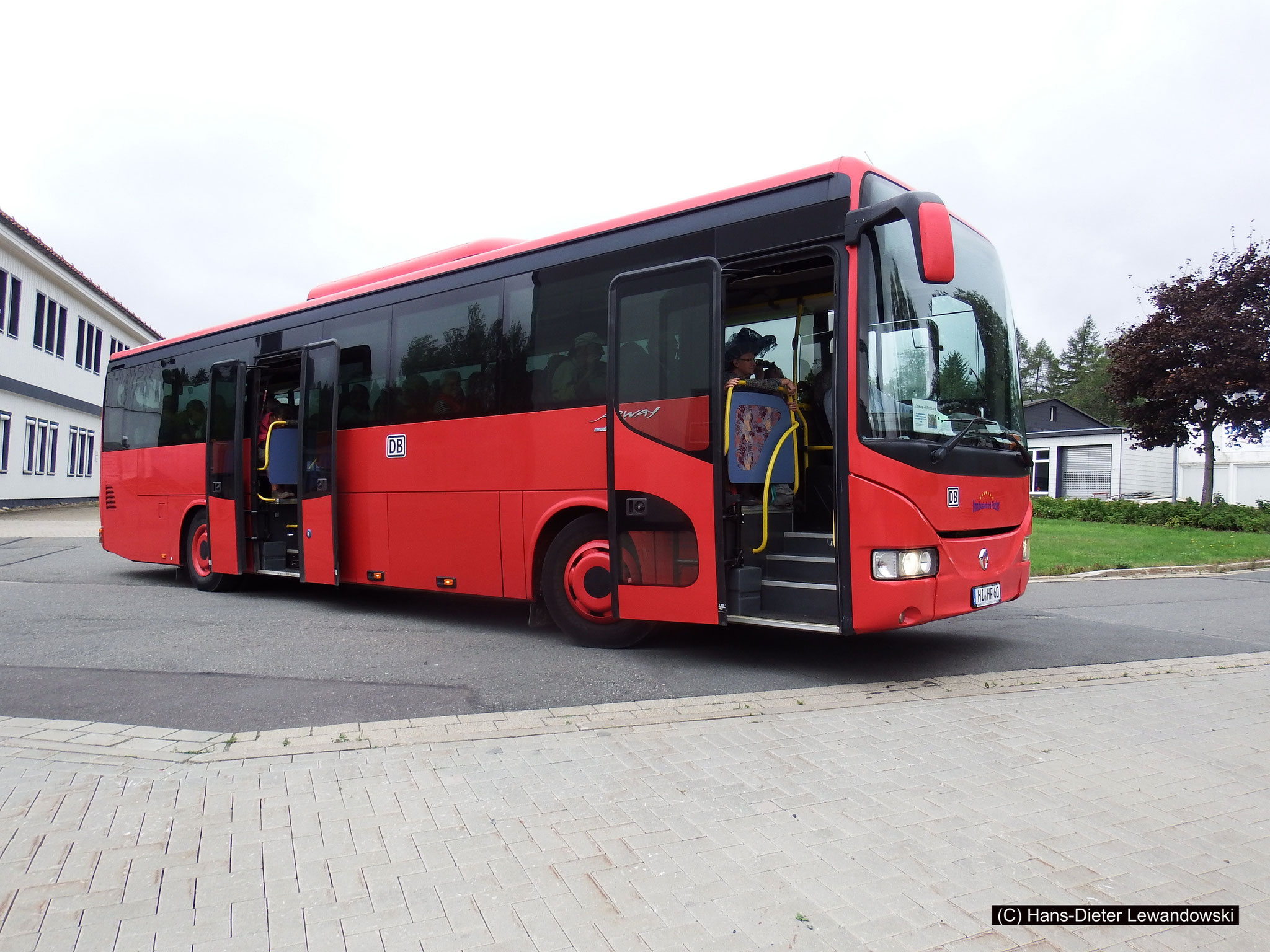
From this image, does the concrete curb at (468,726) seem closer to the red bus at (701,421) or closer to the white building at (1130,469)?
the red bus at (701,421)

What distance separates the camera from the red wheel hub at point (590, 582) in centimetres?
711

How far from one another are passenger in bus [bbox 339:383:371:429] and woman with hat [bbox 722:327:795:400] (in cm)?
426

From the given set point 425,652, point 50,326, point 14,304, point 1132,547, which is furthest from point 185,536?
point 50,326

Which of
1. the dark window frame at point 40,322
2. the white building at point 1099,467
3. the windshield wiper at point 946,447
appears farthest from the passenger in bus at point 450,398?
the white building at point 1099,467

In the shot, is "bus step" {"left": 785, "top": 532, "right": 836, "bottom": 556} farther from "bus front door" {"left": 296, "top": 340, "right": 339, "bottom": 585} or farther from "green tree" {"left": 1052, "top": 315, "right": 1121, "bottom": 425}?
"green tree" {"left": 1052, "top": 315, "right": 1121, "bottom": 425}

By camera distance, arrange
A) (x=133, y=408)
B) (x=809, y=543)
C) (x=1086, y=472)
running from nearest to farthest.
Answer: (x=809, y=543) → (x=133, y=408) → (x=1086, y=472)

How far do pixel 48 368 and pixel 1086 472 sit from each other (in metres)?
41.7

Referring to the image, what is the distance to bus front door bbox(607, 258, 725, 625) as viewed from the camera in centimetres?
641

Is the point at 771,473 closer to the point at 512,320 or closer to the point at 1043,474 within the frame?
the point at 512,320

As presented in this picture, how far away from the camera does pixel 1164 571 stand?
14273 millimetres

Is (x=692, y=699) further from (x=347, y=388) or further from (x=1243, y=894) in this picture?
(x=347, y=388)

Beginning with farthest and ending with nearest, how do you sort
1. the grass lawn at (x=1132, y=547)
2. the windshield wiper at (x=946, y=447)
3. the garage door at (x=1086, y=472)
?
the garage door at (x=1086, y=472) → the grass lawn at (x=1132, y=547) → the windshield wiper at (x=946, y=447)

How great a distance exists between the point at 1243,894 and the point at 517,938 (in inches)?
94.9

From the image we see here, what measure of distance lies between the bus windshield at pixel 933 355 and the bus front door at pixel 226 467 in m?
7.83
